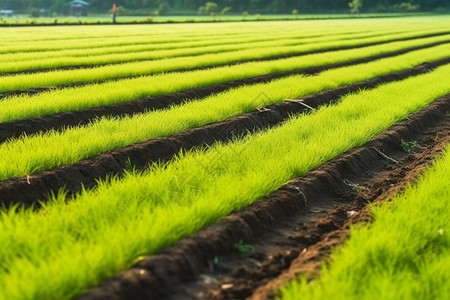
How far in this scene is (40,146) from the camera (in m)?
5.10

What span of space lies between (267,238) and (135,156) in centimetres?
213

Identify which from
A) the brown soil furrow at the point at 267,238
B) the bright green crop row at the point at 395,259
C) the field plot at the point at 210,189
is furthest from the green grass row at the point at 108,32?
the bright green crop row at the point at 395,259

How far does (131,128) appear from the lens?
6.07m

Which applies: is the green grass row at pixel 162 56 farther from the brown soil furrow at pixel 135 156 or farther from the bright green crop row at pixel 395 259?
the bright green crop row at pixel 395 259

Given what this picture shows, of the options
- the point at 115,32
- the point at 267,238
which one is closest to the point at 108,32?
the point at 115,32

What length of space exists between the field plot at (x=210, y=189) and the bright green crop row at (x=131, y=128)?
0.08 feet

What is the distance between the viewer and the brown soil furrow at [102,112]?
20.7 feet

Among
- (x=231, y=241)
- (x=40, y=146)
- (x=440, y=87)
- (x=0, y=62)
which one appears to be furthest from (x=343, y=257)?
(x=0, y=62)

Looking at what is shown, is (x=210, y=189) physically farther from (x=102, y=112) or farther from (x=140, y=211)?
(x=102, y=112)

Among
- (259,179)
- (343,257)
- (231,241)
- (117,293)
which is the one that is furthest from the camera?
(259,179)

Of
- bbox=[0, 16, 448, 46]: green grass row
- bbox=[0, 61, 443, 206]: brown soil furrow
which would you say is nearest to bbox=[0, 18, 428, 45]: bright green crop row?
bbox=[0, 16, 448, 46]: green grass row

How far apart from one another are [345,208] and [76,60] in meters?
10.1

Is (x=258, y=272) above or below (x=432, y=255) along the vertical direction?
below

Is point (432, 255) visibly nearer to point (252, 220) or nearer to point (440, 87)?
point (252, 220)
